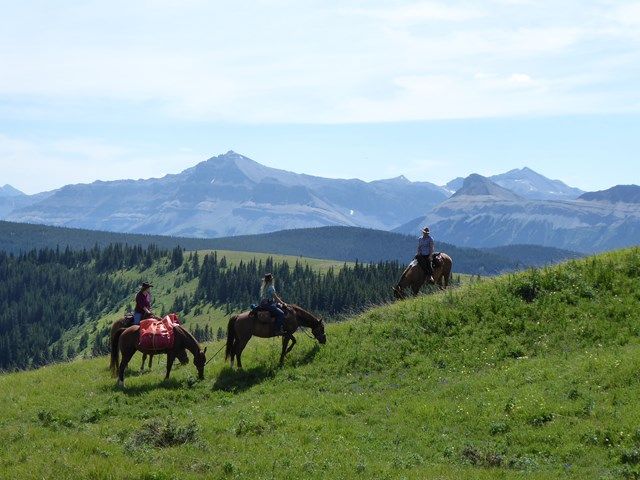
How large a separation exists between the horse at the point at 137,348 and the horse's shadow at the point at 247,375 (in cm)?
113

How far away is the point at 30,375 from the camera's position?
3005 centimetres

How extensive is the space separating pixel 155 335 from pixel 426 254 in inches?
601

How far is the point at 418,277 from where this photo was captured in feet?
115

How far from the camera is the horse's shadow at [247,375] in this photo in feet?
81.7

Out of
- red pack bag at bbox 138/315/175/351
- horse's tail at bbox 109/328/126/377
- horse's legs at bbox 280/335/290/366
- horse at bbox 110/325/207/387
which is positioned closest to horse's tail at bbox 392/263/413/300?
horse's legs at bbox 280/335/290/366

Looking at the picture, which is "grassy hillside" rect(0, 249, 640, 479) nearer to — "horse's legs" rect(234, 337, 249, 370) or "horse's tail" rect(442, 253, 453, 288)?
"horse's legs" rect(234, 337, 249, 370)

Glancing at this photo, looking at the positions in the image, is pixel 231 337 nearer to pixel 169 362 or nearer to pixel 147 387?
pixel 169 362

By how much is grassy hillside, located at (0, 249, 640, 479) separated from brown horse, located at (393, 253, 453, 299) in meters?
4.33

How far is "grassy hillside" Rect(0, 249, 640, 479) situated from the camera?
637 inches

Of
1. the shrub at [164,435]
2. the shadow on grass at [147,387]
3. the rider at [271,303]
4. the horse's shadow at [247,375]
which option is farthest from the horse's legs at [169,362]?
the shrub at [164,435]

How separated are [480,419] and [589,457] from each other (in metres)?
3.60

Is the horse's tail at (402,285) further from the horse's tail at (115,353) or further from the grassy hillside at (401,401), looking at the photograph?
the horse's tail at (115,353)

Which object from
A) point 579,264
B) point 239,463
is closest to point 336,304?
point 579,264

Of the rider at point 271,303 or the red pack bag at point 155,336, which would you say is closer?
the red pack bag at point 155,336
